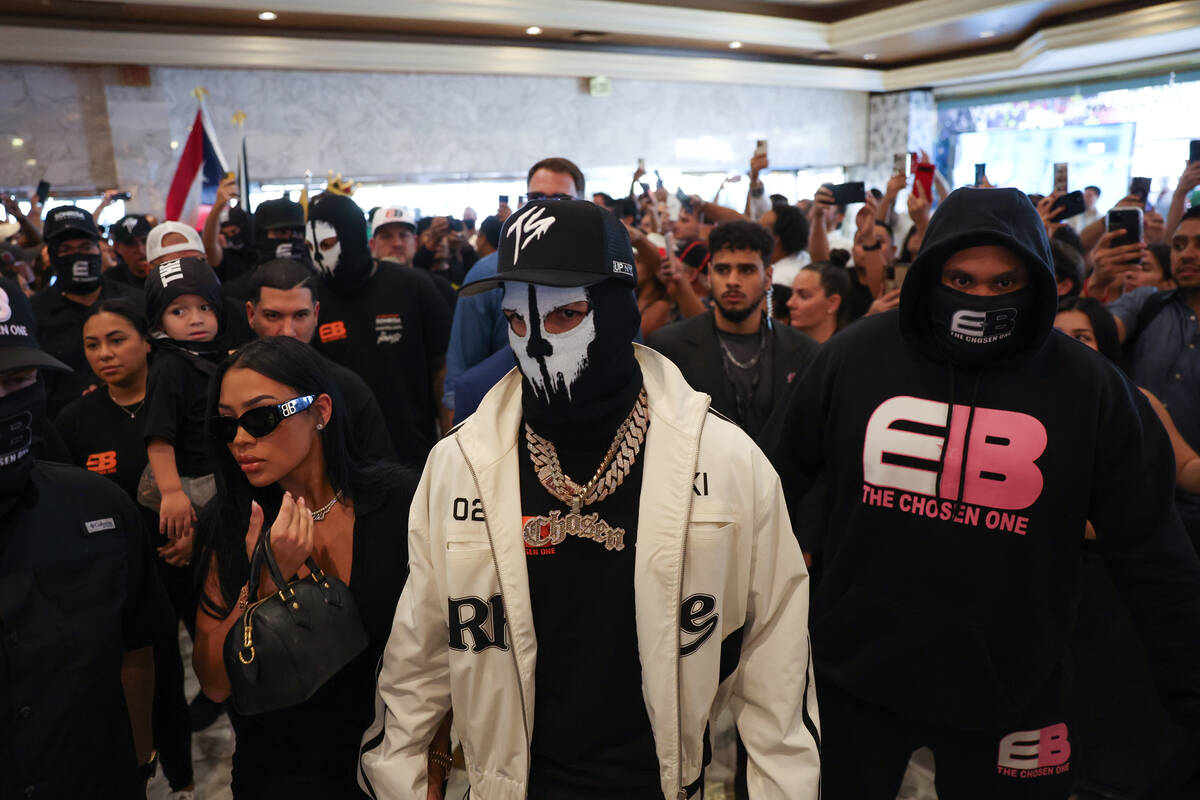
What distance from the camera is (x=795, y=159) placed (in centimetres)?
1475

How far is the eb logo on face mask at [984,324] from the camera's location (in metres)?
1.88

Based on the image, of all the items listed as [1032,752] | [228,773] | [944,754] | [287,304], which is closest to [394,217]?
[287,304]

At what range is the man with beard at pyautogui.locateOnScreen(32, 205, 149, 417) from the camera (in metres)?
4.17

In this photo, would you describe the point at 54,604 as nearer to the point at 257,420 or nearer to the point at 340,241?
the point at 257,420

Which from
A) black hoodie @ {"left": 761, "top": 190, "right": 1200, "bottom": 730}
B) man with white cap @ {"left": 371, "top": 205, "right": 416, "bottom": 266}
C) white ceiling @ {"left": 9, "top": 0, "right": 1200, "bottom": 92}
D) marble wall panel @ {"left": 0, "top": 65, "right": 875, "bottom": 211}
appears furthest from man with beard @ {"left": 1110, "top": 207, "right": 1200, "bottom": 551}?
marble wall panel @ {"left": 0, "top": 65, "right": 875, "bottom": 211}

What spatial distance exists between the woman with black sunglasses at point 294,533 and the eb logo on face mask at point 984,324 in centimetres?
133

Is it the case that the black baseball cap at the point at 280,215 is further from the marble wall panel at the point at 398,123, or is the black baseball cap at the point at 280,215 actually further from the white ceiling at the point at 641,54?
the marble wall panel at the point at 398,123

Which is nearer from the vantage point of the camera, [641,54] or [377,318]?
[377,318]

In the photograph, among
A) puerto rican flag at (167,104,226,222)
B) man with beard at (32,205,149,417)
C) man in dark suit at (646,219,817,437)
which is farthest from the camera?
puerto rican flag at (167,104,226,222)

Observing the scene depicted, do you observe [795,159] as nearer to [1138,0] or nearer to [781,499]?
[1138,0]

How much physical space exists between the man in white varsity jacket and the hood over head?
72 centimetres

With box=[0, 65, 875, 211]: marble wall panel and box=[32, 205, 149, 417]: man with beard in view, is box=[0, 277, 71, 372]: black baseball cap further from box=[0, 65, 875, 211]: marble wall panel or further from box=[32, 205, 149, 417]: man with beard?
box=[0, 65, 875, 211]: marble wall panel

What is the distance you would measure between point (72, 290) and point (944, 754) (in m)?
4.52

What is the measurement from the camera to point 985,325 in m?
1.89
